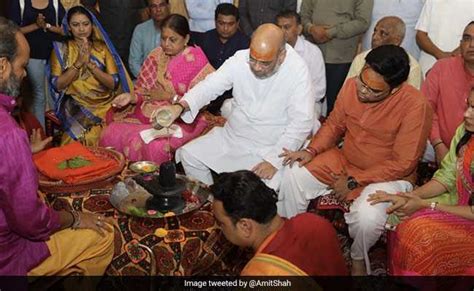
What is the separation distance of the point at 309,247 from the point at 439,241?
1.18 meters

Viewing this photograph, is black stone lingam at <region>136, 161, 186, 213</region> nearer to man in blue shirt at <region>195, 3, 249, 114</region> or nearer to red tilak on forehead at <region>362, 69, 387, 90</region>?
red tilak on forehead at <region>362, 69, 387, 90</region>

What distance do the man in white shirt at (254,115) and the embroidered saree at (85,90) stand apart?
3.62 ft

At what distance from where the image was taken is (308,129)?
4.17 m

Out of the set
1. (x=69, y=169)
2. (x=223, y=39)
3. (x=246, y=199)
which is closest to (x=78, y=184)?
(x=69, y=169)

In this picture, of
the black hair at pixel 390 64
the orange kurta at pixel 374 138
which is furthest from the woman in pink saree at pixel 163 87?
the black hair at pixel 390 64

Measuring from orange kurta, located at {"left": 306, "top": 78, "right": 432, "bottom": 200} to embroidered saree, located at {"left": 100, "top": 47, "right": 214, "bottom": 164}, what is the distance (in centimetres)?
120

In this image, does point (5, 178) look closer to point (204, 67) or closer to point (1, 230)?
point (1, 230)

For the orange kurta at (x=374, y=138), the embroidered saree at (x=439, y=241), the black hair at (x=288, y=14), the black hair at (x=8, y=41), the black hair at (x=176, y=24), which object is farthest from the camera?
the black hair at (x=288, y=14)

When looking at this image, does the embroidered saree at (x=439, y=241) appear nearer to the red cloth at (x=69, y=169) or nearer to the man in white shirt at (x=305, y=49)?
the red cloth at (x=69, y=169)

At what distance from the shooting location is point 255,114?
4.30 m

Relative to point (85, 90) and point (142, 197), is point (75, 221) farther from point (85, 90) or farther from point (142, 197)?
point (85, 90)

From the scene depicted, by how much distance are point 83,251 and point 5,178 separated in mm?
670

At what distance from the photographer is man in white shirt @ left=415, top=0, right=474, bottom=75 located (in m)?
5.07

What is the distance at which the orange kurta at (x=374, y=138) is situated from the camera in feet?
12.2
